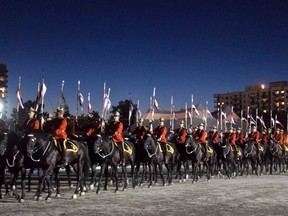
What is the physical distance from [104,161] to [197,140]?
27.2ft

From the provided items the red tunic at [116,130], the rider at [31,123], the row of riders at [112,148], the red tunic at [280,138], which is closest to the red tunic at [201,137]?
the row of riders at [112,148]

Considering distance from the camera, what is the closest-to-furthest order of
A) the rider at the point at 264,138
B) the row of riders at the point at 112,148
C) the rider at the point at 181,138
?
the row of riders at the point at 112,148
the rider at the point at 181,138
the rider at the point at 264,138

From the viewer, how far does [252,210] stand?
13.5m

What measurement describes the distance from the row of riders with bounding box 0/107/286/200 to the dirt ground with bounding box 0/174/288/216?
38.4 inches

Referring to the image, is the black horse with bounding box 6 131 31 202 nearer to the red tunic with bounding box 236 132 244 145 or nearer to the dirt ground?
the dirt ground

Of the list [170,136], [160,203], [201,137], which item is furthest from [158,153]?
[160,203]

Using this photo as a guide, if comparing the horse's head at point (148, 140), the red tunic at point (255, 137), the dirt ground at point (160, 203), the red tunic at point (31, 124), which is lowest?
the dirt ground at point (160, 203)

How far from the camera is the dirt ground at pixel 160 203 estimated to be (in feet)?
42.2

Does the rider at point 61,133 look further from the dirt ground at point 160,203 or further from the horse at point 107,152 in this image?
the horse at point 107,152

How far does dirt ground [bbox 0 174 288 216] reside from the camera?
12.9 meters

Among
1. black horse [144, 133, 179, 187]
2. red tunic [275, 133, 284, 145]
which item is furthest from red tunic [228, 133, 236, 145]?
red tunic [275, 133, 284, 145]

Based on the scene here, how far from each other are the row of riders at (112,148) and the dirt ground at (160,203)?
98 centimetres

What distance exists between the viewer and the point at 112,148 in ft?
62.8

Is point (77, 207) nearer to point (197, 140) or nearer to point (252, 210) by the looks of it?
point (252, 210)
